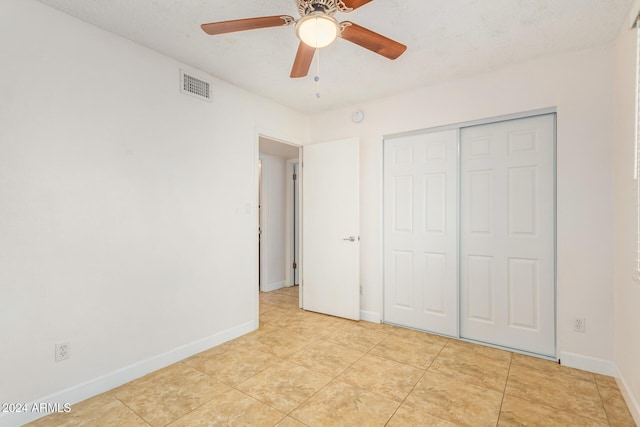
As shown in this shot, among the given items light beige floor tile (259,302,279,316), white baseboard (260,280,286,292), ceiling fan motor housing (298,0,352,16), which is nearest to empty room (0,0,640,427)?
ceiling fan motor housing (298,0,352,16)

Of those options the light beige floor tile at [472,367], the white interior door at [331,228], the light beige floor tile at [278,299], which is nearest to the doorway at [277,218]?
the light beige floor tile at [278,299]

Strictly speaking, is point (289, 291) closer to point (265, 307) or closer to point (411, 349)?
point (265, 307)

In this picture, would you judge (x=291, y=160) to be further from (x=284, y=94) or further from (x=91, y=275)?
(x=91, y=275)

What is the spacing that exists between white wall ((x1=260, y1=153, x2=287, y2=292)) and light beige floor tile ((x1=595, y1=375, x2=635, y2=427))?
393 centimetres

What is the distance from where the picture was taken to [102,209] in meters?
2.09

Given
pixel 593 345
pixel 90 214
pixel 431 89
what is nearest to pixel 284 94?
pixel 431 89

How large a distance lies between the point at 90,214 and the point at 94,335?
2.72ft

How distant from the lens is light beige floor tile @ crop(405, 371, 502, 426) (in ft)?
5.86

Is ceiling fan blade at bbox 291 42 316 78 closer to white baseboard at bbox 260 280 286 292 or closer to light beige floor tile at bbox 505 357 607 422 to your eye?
light beige floor tile at bbox 505 357 607 422

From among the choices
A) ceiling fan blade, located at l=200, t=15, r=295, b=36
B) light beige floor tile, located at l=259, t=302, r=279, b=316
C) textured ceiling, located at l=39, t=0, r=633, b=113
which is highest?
textured ceiling, located at l=39, t=0, r=633, b=113

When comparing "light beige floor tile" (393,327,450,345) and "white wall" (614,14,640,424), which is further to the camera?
"light beige floor tile" (393,327,450,345)

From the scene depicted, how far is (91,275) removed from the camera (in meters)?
2.04

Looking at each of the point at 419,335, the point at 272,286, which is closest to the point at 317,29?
the point at 419,335

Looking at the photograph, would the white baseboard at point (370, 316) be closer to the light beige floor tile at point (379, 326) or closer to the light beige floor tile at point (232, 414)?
the light beige floor tile at point (379, 326)
